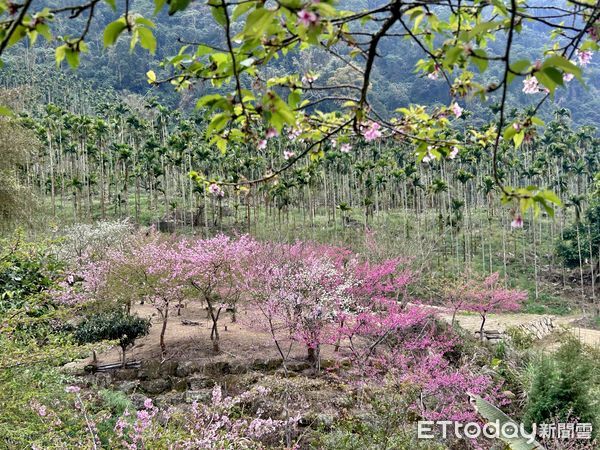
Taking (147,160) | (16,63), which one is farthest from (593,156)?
(16,63)

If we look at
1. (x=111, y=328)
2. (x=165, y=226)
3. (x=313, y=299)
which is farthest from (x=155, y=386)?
(x=165, y=226)

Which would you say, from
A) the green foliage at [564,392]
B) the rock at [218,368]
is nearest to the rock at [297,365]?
the rock at [218,368]

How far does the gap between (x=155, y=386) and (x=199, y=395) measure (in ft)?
6.15

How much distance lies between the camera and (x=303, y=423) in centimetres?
917

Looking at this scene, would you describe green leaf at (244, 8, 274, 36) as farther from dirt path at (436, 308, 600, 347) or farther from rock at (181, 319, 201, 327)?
dirt path at (436, 308, 600, 347)

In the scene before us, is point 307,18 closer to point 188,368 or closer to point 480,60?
point 480,60

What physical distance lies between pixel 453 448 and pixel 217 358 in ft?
23.4

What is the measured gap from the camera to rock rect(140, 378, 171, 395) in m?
11.7

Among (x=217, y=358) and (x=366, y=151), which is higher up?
(x=366, y=151)

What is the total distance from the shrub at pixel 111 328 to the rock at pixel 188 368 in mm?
1685

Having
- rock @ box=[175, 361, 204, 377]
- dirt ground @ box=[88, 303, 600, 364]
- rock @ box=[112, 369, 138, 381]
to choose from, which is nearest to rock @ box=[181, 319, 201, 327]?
dirt ground @ box=[88, 303, 600, 364]

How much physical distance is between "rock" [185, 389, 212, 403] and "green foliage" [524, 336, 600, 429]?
22.5 feet

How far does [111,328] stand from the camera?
12586 mm

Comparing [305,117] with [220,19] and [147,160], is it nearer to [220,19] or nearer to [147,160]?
[220,19]
